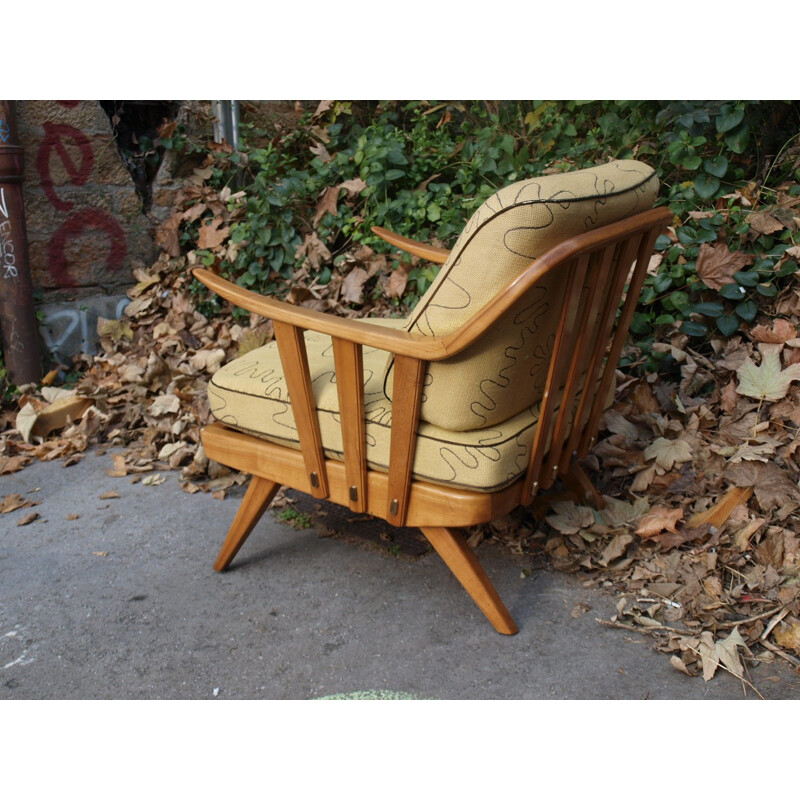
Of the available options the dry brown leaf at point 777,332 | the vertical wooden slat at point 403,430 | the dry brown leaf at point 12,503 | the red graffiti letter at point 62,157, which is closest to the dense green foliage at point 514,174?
the dry brown leaf at point 777,332

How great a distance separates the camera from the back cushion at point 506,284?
168 centimetres

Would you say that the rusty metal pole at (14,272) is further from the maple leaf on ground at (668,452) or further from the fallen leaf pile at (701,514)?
the maple leaf on ground at (668,452)

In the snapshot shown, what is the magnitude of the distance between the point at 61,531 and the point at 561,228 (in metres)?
2.00

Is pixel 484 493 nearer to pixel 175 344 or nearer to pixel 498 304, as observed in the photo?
pixel 498 304

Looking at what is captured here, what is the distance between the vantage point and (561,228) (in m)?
1.69

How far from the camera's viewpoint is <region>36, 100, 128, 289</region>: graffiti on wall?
3.87 meters

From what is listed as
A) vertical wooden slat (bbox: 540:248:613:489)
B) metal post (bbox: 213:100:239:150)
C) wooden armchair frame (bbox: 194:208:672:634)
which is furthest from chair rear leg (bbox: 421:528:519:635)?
metal post (bbox: 213:100:239:150)

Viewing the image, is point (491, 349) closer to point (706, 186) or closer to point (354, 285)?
point (706, 186)

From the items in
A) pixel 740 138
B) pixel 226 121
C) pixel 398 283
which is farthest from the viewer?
pixel 226 121

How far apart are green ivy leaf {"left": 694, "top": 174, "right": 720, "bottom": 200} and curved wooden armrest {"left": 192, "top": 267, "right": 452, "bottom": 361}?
1.86 m

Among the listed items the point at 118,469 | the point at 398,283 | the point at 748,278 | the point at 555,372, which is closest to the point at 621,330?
the point at 555,372

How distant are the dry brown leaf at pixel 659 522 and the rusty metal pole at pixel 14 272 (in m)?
2.87

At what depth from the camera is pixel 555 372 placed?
1.86 m

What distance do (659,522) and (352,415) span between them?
42.3 inches
